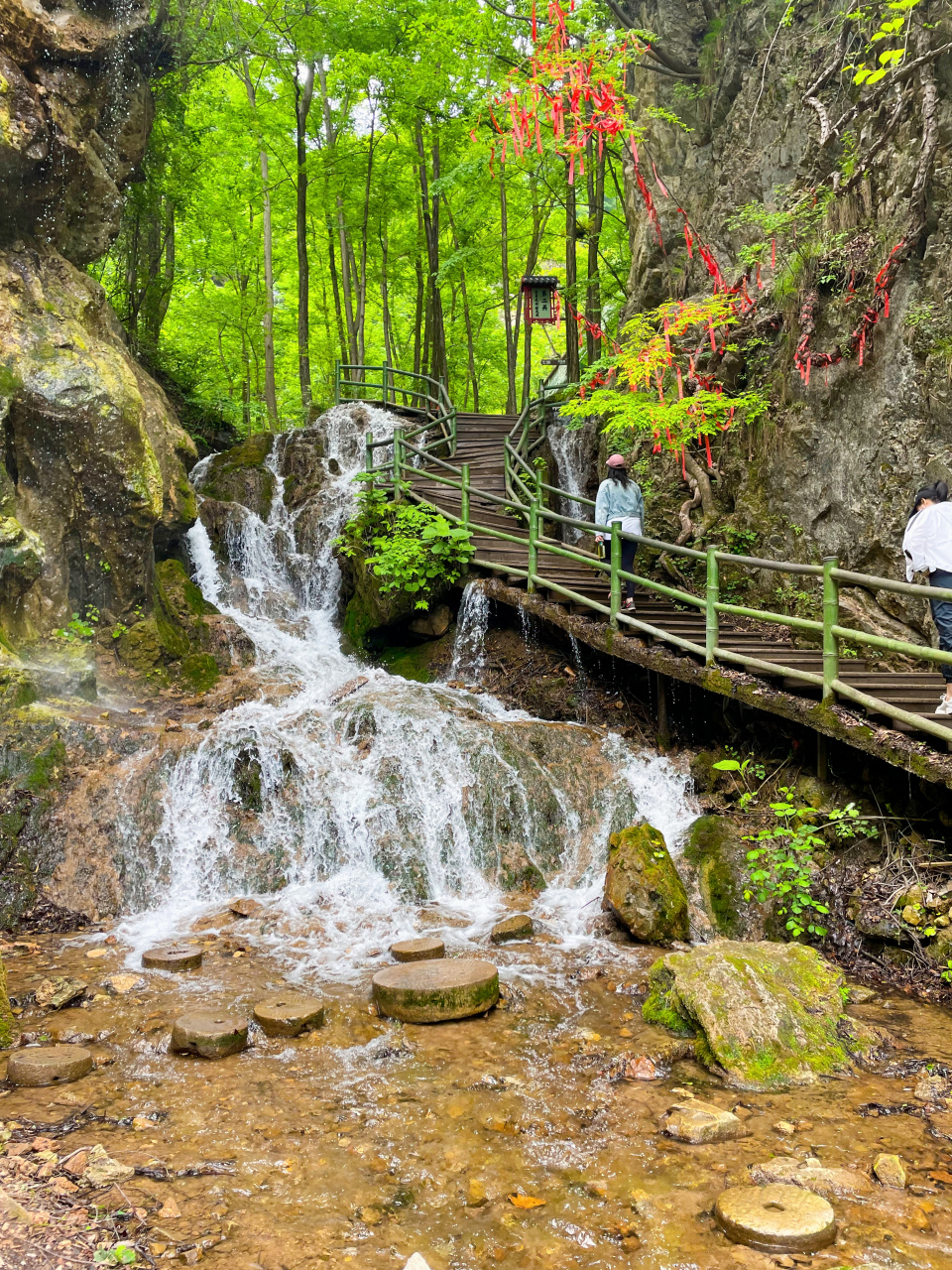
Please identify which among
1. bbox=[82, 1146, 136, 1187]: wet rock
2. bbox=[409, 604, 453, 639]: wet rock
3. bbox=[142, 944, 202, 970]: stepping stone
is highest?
bbox=[409, 604, 453, 639]: wet rock

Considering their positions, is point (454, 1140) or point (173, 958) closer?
point (454, 1140)

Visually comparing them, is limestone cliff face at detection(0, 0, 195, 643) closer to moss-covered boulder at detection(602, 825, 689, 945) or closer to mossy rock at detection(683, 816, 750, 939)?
moss-covered boulder at detection(602, 825, 689, 945)

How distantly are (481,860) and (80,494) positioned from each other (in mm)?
6840

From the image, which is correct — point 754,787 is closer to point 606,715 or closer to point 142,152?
point 606,715

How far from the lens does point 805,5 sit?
12.1 meters

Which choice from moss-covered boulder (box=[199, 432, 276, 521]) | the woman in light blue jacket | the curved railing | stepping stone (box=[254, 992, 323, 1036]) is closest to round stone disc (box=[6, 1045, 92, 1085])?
stepping stone (box=[254, 992, 323, 1036])

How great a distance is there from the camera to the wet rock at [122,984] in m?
5.90

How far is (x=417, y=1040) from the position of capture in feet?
17.4

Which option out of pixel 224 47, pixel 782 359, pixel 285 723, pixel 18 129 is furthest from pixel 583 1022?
pixel 224 47

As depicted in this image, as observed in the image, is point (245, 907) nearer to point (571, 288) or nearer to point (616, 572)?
point (616, 572)

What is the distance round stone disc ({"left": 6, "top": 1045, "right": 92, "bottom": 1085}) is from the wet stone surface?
93 millimetres

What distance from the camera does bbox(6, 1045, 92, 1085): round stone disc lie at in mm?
4551

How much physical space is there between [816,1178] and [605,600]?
7.44 metres

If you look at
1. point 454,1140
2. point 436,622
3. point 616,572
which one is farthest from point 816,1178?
point 436,622
